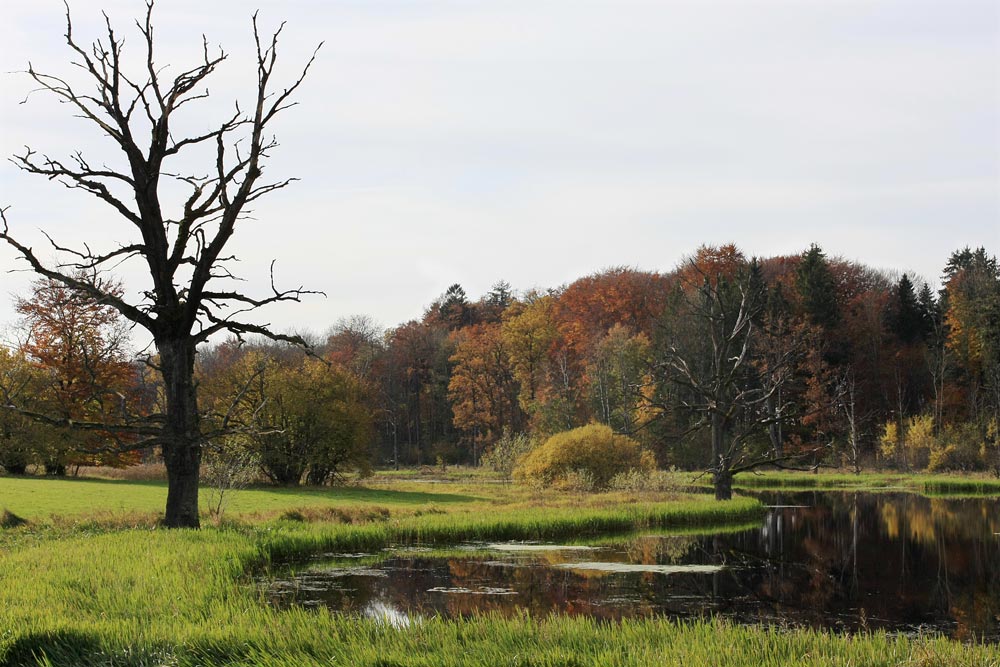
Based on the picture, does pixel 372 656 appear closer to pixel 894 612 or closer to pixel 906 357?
pixel 894 612

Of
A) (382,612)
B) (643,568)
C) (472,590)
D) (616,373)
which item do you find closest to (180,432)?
(472,590)

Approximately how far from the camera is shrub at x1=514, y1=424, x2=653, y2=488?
127ft

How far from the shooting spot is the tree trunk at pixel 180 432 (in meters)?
19.0

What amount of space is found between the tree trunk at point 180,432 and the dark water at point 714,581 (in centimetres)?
346

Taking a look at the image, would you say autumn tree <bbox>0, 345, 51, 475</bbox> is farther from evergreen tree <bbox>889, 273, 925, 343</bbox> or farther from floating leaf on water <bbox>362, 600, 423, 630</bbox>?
evergreen tree <bbox>889, 273, 925, 343</bbox>

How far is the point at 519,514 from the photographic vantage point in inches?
1003

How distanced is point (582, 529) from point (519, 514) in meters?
1.83

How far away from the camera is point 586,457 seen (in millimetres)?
38594

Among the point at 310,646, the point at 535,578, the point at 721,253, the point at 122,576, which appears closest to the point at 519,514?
the point at 535,578

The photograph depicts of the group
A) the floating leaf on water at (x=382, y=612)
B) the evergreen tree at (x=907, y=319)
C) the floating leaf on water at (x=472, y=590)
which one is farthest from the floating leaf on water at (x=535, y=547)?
the evergreen tree at (x=907, y=319)

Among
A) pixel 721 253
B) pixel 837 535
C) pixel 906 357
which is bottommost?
pixel 837 535

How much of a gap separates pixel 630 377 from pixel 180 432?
147 ft

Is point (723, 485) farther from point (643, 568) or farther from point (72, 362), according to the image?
point (72, 362)

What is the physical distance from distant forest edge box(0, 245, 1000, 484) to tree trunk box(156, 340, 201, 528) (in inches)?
659
